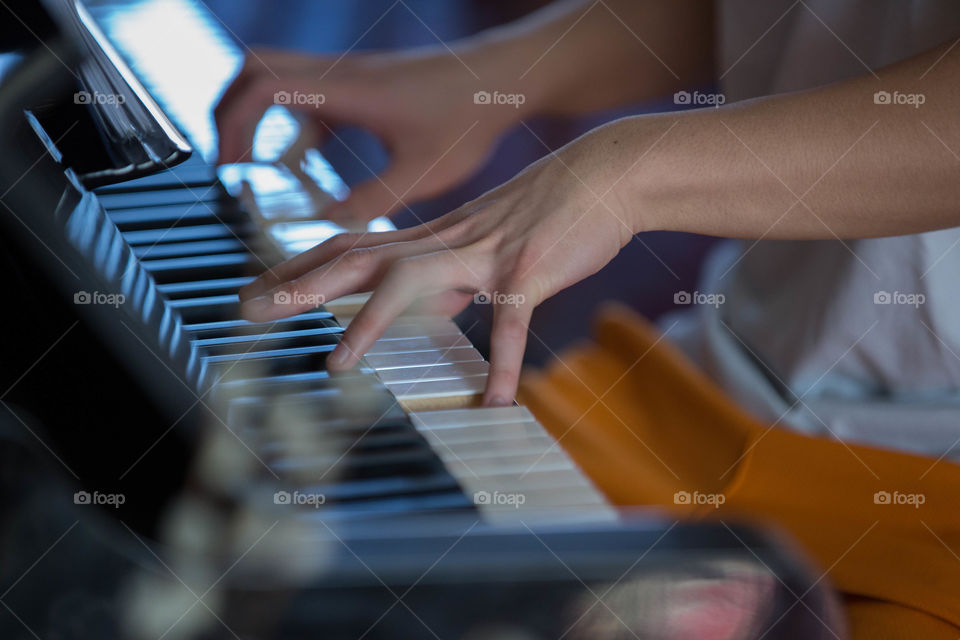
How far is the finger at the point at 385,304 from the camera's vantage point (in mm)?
583

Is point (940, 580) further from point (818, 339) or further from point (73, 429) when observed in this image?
point (73, 429)

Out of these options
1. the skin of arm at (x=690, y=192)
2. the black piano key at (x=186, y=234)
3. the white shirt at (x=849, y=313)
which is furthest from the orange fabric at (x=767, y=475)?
the black piano key at (x=186, y=234)

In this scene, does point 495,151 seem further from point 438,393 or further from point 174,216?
point 438,393

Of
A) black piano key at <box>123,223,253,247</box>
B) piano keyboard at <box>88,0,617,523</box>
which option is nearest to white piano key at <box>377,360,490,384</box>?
piano keyboard at <box>88,0,617,523</box>

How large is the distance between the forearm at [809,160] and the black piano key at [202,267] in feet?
0.84

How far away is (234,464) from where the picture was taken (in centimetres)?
48

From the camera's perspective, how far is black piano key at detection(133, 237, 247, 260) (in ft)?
2.24

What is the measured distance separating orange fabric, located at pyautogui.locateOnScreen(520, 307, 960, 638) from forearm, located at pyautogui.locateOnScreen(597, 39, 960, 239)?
19 centimetres

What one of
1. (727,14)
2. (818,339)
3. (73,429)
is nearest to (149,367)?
(73,429)

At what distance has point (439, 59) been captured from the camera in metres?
1.01

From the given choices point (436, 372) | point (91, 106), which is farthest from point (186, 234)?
point (436, 372)

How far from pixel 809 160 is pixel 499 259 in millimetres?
201

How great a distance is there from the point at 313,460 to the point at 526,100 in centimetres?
65

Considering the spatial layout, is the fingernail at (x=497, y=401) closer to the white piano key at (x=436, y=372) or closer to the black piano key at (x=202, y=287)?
the white piano key at (x=436, y=372)
